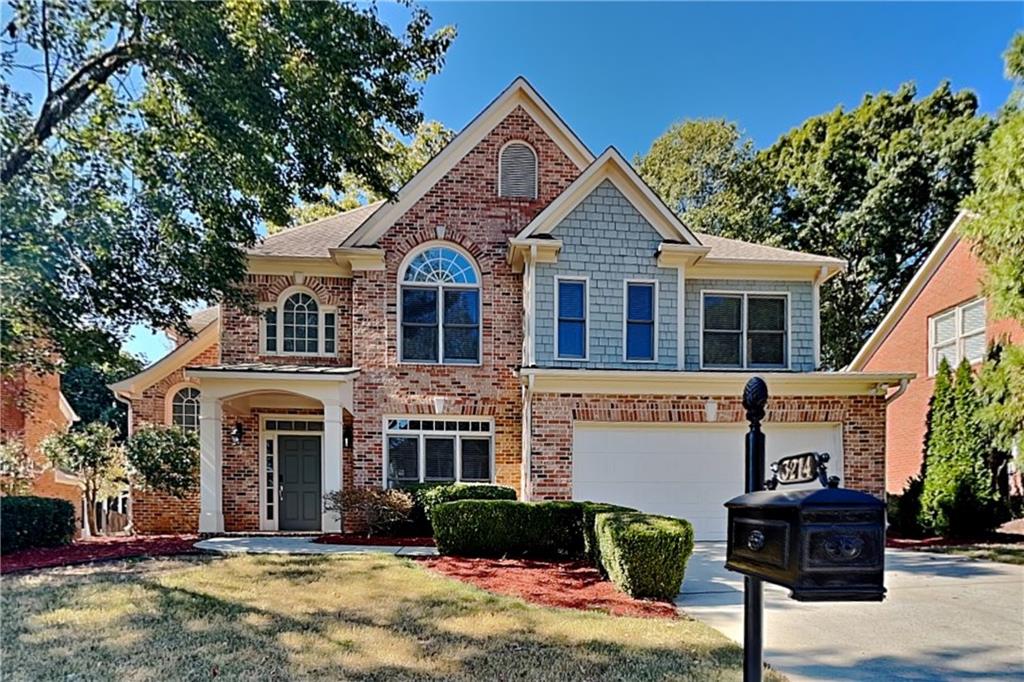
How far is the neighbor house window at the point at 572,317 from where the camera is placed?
11125 millimetres

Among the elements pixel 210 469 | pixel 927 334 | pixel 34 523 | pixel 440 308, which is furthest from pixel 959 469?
pixel 34 523

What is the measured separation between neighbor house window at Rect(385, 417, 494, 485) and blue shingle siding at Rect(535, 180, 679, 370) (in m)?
2.41

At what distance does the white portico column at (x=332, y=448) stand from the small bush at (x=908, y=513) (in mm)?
11197

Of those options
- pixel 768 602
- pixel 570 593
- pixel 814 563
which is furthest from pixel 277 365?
pixel 814 563

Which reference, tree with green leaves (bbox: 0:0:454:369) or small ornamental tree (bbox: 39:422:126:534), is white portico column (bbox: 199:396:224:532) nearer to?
small ornamental tree (bbox: 39:422:126:534)

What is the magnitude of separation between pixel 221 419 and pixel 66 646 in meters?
6.69

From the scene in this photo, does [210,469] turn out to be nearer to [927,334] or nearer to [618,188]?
[618,188]

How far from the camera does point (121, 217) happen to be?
7.96m

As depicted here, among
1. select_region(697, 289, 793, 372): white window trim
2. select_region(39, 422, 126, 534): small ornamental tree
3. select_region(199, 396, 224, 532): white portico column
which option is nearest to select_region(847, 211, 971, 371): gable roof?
select_region(697, 289, 793, 372): white window trim

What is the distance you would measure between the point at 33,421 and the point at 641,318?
480 inches

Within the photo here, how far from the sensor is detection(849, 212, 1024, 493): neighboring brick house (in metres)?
12.9

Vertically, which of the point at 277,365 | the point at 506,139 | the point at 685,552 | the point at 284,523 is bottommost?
the point at 284,523

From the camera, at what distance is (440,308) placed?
38.1ft

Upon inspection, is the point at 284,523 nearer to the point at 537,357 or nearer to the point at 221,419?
the point at 221,419
